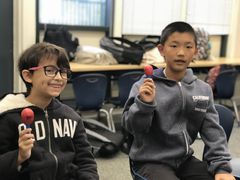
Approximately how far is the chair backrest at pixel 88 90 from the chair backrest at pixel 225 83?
1522mm

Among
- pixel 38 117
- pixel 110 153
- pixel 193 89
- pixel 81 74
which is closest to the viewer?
pixel 38 117

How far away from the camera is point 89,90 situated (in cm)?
350

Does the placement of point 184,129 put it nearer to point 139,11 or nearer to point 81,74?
point 81,74

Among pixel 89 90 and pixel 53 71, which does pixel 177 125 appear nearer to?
pixel 53 71

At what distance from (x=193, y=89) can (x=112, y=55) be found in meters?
2.36

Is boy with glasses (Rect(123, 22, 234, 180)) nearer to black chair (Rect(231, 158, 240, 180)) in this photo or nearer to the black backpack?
black chair (Rect(231, 158, 240, 180))

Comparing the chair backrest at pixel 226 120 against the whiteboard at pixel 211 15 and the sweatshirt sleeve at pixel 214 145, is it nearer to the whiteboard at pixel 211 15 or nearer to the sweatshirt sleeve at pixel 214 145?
the sweatshirt sleeve at pixel 214 145

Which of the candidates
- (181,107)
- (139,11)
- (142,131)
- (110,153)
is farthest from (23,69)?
(139,11)

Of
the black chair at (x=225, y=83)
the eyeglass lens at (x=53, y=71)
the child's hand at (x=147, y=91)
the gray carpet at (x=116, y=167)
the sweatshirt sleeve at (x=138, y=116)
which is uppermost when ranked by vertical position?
the eyeglass lens at (x=53, y=71)

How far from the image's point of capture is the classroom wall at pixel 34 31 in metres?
4.02

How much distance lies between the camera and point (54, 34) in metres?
4.05

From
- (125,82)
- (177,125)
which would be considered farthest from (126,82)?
(177,125)

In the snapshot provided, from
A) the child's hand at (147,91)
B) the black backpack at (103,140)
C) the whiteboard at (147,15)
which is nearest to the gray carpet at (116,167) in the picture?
the black backpack at (103,140)

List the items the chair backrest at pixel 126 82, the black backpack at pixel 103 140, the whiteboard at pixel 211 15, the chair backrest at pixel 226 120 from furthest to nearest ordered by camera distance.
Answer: the whiteboard at pixel 211 15 < the chair backrest at pixel 126 82 < the black backpack at pixel 103 140 < the chair backrest at pixel 226 120
